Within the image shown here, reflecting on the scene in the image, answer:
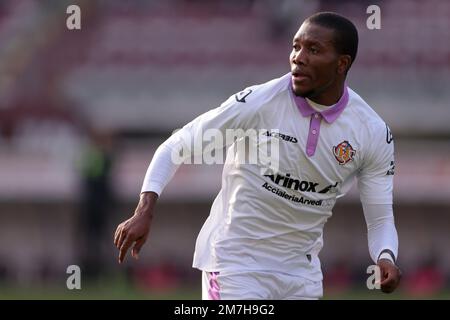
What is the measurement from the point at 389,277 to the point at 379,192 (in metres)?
0.58

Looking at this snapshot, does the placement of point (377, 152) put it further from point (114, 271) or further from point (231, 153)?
point (114, 271)

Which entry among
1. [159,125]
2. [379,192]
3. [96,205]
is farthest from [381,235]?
[159,125]

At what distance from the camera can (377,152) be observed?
642 cm

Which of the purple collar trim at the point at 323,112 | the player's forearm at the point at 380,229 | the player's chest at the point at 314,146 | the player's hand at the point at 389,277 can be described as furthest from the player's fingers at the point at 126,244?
the player's forearm at the point at 380,229

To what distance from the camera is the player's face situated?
20.3 ft

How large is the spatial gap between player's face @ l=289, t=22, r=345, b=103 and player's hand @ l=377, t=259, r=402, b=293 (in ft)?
3.19

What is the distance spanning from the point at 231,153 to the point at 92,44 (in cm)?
1537

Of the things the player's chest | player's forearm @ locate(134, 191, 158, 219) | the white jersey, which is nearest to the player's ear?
the white jersey

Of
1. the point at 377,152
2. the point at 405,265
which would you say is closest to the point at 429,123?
the point at 405,265

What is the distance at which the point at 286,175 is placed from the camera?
20.7ft

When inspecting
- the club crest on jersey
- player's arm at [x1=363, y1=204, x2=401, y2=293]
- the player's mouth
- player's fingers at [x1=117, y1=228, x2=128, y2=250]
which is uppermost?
the player's mouth

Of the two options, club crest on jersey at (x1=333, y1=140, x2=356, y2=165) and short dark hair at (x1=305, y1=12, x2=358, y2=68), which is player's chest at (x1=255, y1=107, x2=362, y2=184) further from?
short dark hair at (x1=305, y1=12, x2=358, y2=68)

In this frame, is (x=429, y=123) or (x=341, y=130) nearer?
(x=341, y=130)

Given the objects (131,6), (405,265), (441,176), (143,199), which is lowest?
(405,265)
